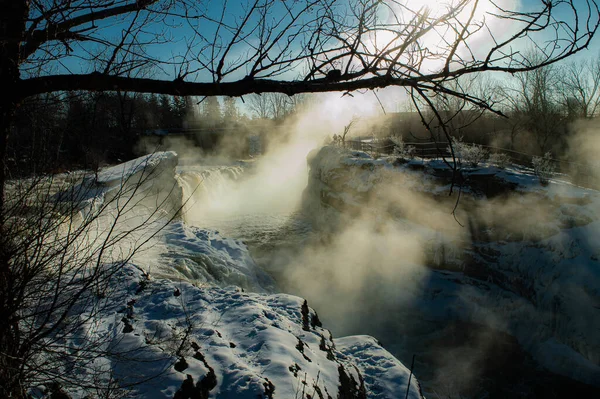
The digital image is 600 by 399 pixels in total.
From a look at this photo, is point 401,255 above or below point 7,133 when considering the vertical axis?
below

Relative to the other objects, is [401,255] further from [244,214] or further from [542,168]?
[244,214]

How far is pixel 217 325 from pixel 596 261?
1152cm

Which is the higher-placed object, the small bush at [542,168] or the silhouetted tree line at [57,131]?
the silhouetted tree line at [57,131]

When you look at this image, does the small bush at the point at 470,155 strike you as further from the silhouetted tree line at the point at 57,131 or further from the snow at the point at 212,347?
the silhouetted tree line at the point at 57,131

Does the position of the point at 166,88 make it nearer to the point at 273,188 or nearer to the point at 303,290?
the point at 303,290

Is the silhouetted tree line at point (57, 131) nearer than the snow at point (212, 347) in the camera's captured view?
Yes

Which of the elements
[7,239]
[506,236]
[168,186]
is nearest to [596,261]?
[506,236]

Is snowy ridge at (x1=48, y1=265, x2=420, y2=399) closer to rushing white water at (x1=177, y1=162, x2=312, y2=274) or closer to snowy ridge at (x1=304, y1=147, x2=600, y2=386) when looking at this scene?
snowy ridge at (x1=304, y1=147, x2=600, y2=386)

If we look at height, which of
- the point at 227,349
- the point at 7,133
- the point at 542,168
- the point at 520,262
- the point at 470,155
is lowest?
the point at 520,262

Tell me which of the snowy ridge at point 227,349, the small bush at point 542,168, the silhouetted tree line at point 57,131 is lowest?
the snowy ridge at point 227,349

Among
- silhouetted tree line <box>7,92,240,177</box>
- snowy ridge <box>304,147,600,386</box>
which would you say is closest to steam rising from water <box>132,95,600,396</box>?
snowy ridge <box>304,147,600,386</box>

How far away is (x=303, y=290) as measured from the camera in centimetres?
1235

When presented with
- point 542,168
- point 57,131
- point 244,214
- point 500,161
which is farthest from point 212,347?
point 244,214

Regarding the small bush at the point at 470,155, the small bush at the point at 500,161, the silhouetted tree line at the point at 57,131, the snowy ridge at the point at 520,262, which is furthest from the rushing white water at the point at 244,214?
the silhouetted tree line at the point at 57,131
